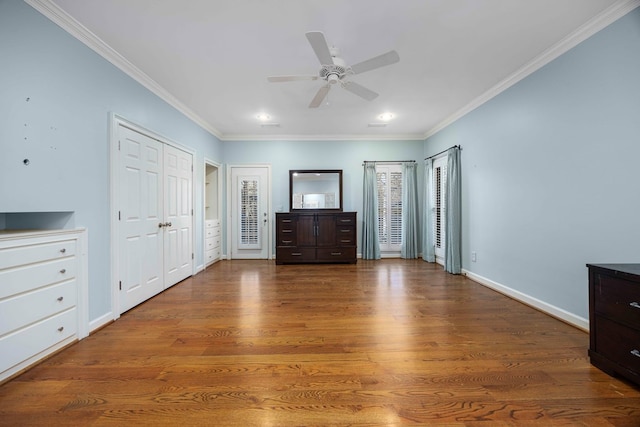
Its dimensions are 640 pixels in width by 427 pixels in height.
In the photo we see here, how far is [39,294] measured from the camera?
1766 mm

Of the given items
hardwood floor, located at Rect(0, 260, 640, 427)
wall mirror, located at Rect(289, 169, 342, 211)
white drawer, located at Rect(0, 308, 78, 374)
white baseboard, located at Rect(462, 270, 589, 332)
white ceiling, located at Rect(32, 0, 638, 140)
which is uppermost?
white ceiling, located at Rect(32, 0, 638, 140)

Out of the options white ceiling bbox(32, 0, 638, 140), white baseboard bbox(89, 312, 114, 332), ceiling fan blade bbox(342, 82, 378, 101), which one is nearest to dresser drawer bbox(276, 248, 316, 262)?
white ceiling bbox(32, 0, 638, 140)

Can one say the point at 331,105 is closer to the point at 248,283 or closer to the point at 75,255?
the point at 248,283

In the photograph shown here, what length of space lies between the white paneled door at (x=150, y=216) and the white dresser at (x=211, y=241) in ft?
2.28

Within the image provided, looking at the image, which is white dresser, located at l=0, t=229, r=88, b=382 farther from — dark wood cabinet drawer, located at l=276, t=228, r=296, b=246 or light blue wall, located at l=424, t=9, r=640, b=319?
light blue wall, located at l=424, t=9, r=640, b=319

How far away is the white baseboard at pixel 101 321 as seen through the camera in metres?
2.24

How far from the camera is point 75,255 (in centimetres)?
204

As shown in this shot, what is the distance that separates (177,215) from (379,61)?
3.35 meters

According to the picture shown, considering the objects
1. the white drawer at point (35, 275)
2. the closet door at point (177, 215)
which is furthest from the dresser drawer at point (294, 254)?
the white drawer at point (35, 275)

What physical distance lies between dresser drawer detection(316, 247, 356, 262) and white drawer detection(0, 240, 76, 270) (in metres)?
3.75

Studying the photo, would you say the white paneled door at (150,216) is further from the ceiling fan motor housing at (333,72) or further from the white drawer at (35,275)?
the ceiling fan motor housing at (333,72)

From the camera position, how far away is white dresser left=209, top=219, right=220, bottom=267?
4.73m

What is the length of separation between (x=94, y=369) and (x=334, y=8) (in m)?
3.21

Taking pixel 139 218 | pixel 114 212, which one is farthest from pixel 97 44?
pixel 139 218
